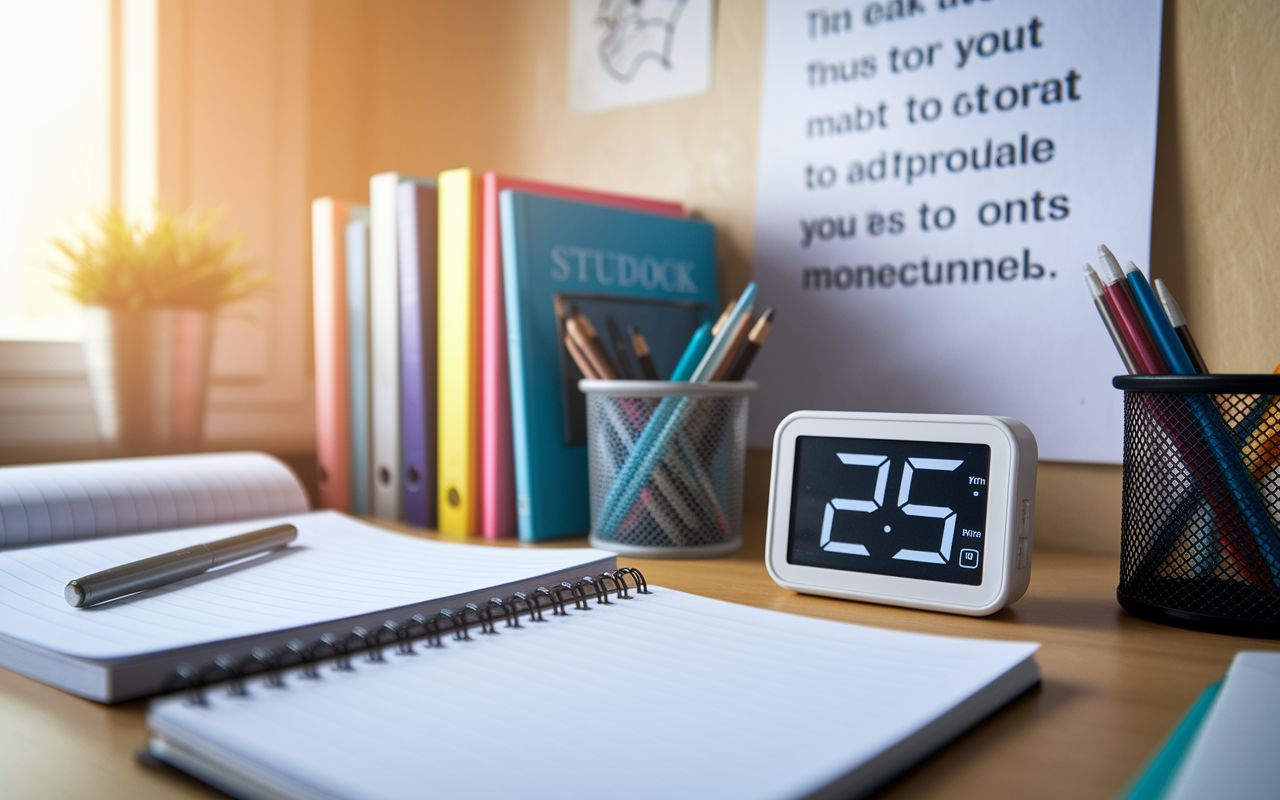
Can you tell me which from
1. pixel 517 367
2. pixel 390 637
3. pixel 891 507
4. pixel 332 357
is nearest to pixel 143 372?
pixel 332 357

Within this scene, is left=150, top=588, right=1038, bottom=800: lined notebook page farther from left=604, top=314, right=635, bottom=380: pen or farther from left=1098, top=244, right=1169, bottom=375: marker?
left=604, top=314, right=635, bottom=380: pen

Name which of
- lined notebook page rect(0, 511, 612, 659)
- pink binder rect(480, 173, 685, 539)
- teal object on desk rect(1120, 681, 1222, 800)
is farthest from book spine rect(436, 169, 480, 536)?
teal object on desk rect(1120, 681, 1222, 800)

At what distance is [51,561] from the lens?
0.62 meters

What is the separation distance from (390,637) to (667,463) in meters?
0.34

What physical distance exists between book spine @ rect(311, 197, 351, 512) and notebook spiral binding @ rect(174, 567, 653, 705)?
492 millimetres

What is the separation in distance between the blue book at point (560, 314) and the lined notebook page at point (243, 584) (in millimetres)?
142

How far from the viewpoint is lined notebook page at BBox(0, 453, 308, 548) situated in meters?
0.71

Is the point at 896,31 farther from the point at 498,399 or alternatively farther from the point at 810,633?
the point at 810,633

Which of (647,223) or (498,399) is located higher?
(647,223)

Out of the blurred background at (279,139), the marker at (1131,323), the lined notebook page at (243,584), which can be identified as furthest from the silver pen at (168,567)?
the marker at (1131,323)

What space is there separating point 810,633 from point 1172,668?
0.60 ft

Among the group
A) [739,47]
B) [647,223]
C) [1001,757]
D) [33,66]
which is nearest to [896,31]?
[739,47]

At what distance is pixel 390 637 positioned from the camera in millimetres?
426

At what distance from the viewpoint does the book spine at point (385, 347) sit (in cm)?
91
